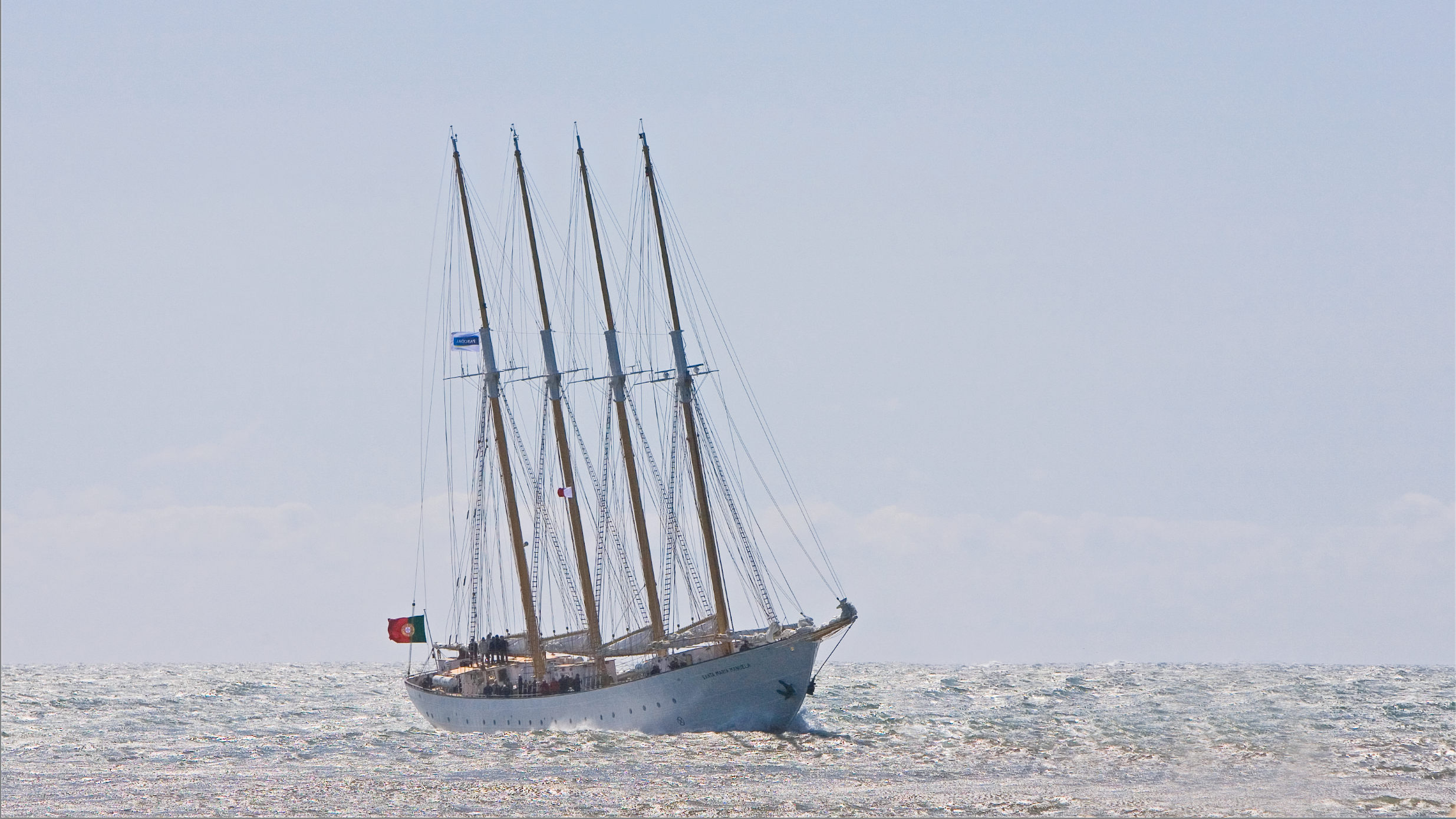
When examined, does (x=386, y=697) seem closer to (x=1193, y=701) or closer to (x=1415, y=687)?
(x=1193, y=701)

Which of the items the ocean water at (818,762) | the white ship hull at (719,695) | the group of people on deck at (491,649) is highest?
the group of people on deck at (491,649)

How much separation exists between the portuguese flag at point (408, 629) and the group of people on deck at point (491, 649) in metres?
2.52

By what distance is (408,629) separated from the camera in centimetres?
8600

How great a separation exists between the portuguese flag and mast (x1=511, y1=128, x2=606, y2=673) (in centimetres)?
869

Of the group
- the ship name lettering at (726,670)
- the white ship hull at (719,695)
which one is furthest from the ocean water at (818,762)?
the ship name lettering at (726,670)

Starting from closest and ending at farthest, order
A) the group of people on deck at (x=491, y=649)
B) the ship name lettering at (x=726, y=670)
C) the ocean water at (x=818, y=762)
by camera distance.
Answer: the ocean water at (x=818, y=762) < the ship name lettering at (x=726, y=670) < the group of people on deck at (x=491, y=649)

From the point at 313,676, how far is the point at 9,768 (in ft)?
404

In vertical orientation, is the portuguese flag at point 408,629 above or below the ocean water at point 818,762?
above

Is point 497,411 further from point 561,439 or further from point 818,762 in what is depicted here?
point 818,762

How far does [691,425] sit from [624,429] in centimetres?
414

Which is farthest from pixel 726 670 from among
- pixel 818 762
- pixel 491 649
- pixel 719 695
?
pixel 491 649

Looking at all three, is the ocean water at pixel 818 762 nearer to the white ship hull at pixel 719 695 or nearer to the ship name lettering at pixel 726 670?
the white ship hull at pixel 719 695

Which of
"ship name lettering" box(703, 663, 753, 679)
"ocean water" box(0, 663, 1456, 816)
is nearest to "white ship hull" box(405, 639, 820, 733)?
"ship name lettering" box(703, 663, 753, 679)

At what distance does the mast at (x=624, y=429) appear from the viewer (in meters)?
79.2
